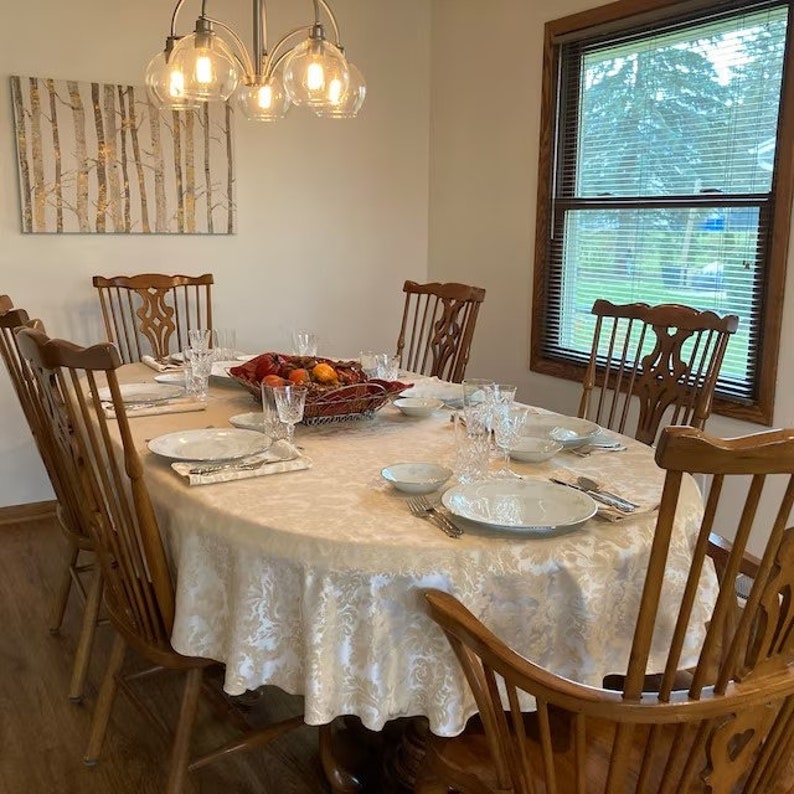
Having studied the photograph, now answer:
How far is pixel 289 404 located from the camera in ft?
6.23

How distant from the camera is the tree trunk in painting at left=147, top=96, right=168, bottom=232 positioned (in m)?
3.63

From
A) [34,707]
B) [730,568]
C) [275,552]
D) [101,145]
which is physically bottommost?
[34,707]

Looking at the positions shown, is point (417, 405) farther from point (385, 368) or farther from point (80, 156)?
point (80, 156)

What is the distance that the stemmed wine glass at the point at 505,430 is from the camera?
179cm

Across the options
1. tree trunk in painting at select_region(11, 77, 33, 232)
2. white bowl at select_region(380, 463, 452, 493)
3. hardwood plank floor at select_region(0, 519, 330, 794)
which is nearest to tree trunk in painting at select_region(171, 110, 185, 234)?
tree trunk in painting at select_region(11, 77, 33, 232)

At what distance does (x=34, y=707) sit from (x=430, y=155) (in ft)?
10.6

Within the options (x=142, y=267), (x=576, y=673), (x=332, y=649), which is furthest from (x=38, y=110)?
(x=576, y=673)

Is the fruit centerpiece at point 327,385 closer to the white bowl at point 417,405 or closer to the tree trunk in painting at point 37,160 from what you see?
the white bowl at point 417,405

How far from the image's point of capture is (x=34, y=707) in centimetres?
227

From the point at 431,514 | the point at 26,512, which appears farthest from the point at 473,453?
the point at 26,512

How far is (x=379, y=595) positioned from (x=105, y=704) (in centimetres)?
104

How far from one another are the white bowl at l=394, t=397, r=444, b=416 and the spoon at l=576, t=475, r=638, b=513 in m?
0.62

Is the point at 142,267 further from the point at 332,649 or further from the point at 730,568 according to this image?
the point at 730,568

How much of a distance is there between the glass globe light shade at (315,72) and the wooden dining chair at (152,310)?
130 cm
